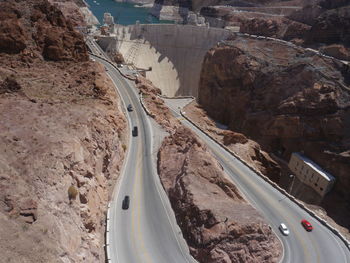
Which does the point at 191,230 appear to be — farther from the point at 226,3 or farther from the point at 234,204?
the point at 226,3

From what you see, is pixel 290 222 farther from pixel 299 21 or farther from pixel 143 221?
pixel 299 21

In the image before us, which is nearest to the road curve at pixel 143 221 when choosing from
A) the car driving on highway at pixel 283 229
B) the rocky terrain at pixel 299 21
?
the car driving on highway at pixel 283 229

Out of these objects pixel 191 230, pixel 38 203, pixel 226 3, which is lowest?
pixel 191 230

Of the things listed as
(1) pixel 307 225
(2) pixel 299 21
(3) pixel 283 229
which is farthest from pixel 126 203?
(2) pixel 299 21

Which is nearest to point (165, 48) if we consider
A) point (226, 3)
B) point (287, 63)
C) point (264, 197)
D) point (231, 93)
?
point (231, 93)

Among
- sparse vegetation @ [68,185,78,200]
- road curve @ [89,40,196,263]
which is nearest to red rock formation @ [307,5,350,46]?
road curve @ [89,40,196,263]

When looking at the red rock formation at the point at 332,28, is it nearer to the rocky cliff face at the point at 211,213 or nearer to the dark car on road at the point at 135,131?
the dark car on road at the point at 135,131
